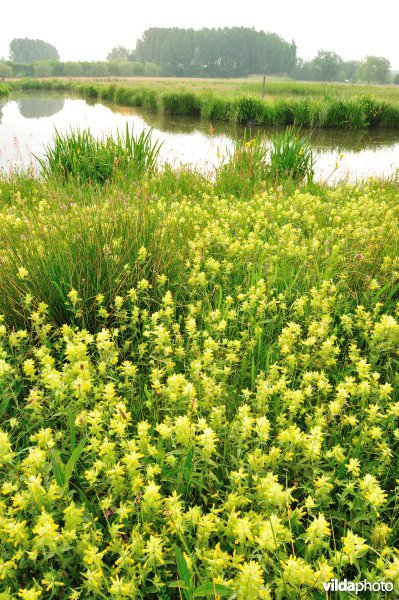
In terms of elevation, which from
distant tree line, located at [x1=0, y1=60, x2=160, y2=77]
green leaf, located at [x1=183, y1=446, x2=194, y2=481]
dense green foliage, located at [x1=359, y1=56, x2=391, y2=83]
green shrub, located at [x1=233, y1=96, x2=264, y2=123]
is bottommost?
green leaf, located at [x1=183, y1=446, x2=194, y2=481]

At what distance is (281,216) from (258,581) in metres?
4.49

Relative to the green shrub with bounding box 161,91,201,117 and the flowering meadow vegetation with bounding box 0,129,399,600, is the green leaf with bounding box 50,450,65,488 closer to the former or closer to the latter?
the flowering meadow vegetation with bounding box 0,129,399,600

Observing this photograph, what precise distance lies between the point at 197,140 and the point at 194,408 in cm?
1569

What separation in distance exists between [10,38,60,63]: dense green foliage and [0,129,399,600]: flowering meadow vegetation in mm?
176142

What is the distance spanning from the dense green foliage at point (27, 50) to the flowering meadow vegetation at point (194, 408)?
176142 millimetres

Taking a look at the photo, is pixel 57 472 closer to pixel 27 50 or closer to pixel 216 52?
pixel 216 52

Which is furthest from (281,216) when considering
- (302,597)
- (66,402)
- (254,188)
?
(302,597)

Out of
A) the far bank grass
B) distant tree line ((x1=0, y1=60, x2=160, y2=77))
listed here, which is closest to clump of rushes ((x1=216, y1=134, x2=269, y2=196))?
the far bank grass

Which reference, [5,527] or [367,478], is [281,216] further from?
[5,527]

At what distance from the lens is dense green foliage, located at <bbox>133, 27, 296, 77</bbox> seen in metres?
135

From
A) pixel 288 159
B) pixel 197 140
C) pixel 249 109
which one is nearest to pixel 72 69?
pixel 249 109

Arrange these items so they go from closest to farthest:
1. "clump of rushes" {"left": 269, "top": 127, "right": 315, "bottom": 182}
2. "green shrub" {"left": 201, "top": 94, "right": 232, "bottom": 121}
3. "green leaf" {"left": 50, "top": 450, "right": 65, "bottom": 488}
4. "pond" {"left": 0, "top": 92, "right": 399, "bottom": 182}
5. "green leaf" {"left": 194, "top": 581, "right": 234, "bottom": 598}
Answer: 1. "green leaf" {"left": 194, "top": 581, "right": 234, "bottom": 598}
2. "green leaf" {"left": 50, "top": 450, "right": 65, "bottom": 488}
3. "clump of rushes" {"left": 269, "top": 127, "right": 315, "bottom": 182}
4. "pond" {"left": 0, "top": 92, "right": 399, "bottom": 182}
5. "green shrub" {"left": 201, "top": 94, "right": 232, "bottom": 121}

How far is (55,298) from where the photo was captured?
10.8ft

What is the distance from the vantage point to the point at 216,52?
450 feet
